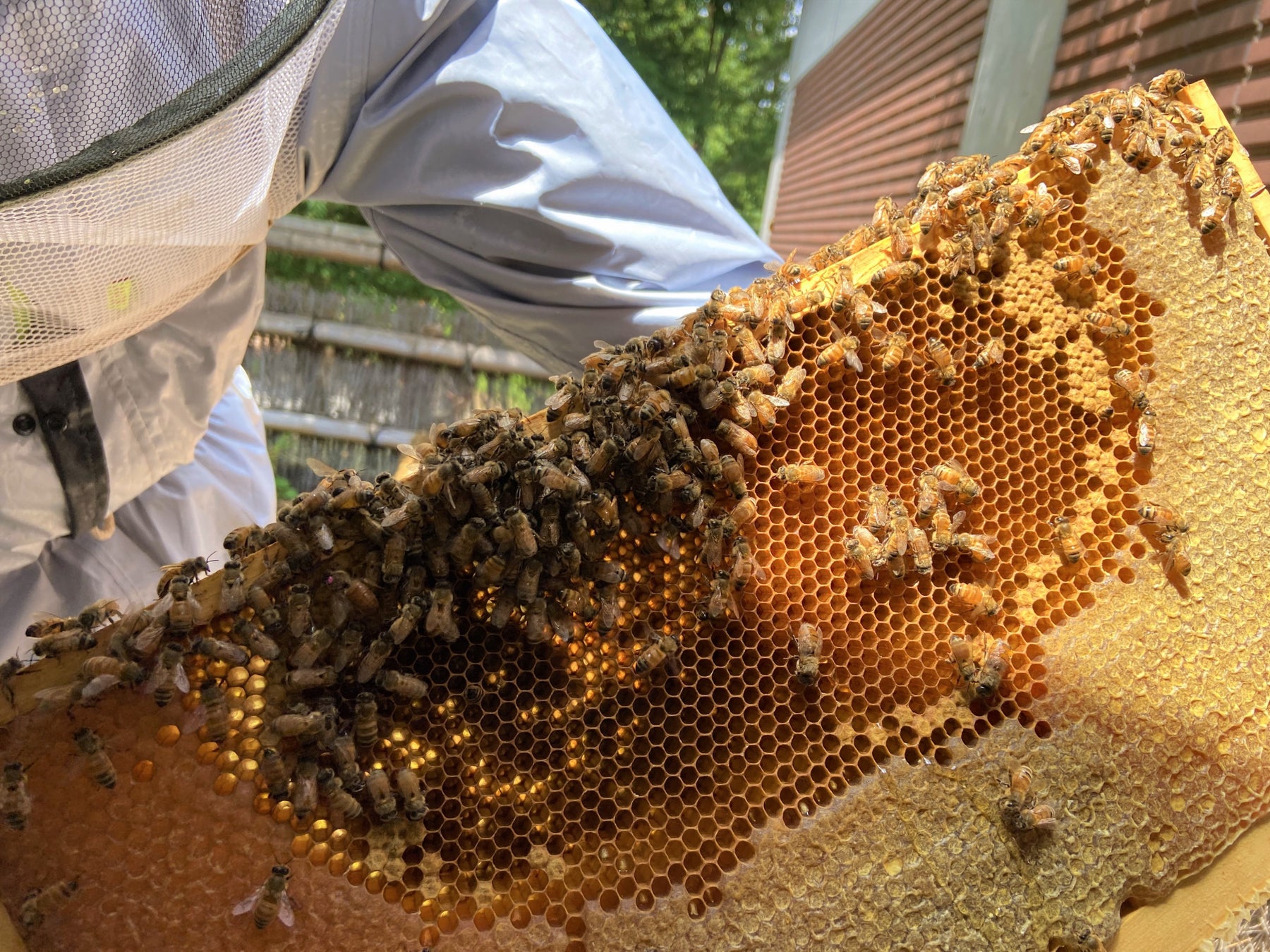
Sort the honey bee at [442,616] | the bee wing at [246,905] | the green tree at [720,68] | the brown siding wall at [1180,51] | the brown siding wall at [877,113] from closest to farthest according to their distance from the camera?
the bee wing at [246,905], the honey bee at [442,616], the brown siding wall at [1180,51], the brown siding wall at [877,113], the green tree at [720,68]

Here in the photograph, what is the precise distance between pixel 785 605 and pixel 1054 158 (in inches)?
40.1

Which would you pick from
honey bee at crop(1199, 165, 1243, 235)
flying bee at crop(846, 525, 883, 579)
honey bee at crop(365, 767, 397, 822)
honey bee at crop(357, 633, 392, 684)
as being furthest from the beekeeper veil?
honey bee at crop(1199, 165, 1243, 235)

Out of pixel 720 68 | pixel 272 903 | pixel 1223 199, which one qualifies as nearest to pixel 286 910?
pixel 272 903

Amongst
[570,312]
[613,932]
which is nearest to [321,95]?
[570,312]

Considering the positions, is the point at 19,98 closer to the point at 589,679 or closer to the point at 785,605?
the point at 589,679

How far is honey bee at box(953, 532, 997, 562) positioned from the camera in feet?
4.11

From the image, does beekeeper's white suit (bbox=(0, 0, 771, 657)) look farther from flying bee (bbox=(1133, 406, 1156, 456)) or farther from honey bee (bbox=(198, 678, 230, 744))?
flying bee (bbox=(1133, 406, 1156, 456))

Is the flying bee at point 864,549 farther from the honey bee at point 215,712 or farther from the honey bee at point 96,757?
the honey bee at point 96,757

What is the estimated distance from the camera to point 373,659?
3.54 ft

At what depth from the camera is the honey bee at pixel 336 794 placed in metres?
1.03

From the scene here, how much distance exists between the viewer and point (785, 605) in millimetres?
1237

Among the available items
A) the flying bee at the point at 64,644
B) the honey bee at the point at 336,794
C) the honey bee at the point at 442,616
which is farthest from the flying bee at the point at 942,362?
the flying bee at the point at 64,644

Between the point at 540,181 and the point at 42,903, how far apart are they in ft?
4.80

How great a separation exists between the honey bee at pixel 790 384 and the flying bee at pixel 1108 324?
58 centimetres
